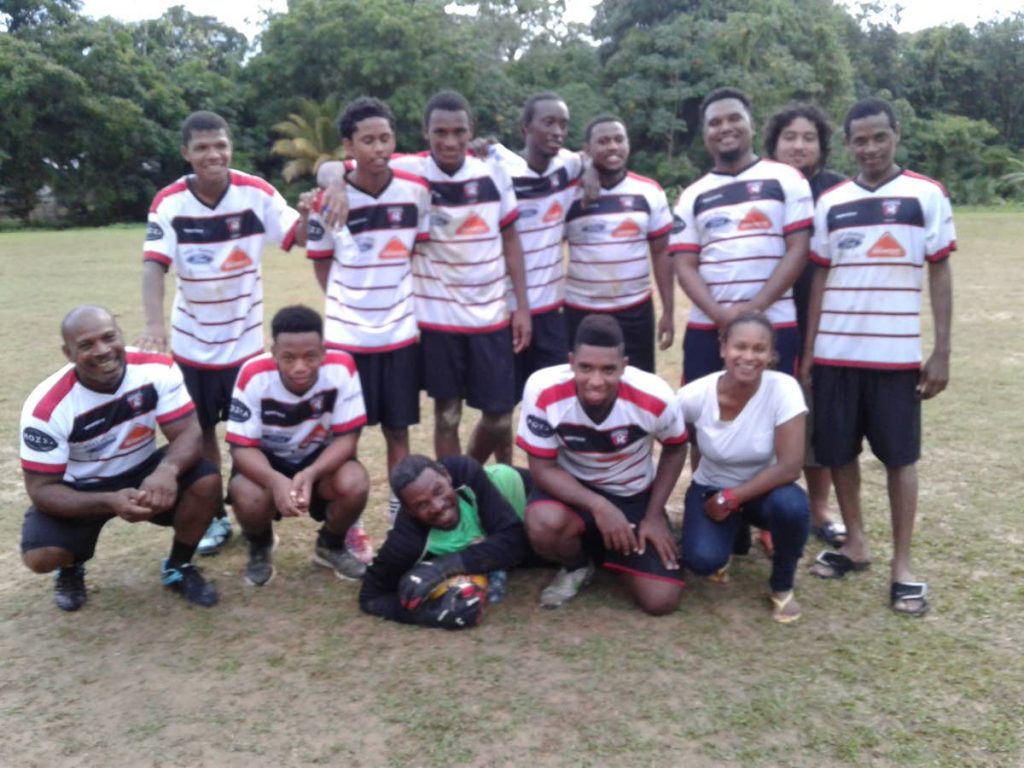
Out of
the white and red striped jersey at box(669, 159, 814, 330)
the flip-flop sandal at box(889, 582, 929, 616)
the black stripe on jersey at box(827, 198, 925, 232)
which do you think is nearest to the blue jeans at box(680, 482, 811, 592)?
the flip-flop sandal at box(889, 582, 929, 616)

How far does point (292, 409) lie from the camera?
13.2 feet

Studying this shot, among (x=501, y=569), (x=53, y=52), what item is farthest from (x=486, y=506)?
(x=53, y=52)

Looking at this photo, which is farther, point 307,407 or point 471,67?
point 471,67

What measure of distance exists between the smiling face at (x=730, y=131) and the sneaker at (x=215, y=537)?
2781 millimetres

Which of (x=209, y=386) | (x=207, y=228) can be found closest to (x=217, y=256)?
(x=207, y=228)

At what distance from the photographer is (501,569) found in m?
3.94

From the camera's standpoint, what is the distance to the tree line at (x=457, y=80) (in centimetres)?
2834

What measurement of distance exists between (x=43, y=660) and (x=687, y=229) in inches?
121

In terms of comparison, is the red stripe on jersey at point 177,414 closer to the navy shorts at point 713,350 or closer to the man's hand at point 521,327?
the man's hand at point 521,327

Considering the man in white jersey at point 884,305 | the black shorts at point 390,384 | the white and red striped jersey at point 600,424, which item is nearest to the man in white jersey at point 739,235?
the man in white jersey at point 884,305

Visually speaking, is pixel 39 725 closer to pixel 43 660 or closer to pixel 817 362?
pixel 43 660

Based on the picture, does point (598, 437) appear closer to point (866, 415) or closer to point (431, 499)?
point (431, 499)

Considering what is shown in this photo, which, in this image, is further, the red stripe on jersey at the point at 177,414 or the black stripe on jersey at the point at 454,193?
the black stripe on jersey at the point at 454,193

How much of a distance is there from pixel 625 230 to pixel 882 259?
127cm
